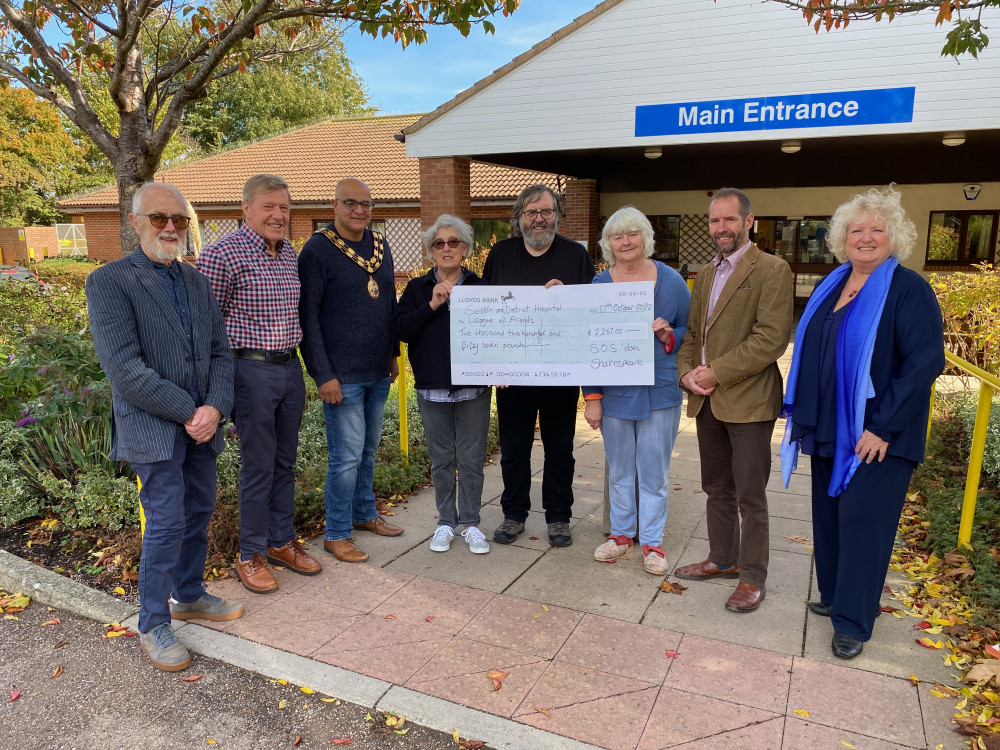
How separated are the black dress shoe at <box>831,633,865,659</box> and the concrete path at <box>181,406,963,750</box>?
1.9 inches

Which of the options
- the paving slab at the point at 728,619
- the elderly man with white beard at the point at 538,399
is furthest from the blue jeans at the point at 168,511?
the paving slab at the point at 728,619

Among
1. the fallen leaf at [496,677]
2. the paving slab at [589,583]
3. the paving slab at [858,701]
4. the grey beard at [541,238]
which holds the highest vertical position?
the grey beard at [541,238]

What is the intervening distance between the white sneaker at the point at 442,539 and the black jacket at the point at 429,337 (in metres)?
0.92

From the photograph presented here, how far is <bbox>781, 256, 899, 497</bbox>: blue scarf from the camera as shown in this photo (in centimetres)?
294

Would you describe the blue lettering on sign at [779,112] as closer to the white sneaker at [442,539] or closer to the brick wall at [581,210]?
the brick wall at [581,210]

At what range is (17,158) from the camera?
32.0 m

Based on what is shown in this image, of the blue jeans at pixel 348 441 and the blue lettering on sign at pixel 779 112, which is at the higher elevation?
the blue lettering on sign at pixel 779 112

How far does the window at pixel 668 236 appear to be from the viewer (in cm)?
1839

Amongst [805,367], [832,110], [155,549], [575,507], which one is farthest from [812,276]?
[155,549]

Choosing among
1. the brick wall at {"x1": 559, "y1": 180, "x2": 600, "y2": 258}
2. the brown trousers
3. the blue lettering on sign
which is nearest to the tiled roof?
the brick wall at {"x1": 559, "y1": 180, "x2": 600, "y2": 258}

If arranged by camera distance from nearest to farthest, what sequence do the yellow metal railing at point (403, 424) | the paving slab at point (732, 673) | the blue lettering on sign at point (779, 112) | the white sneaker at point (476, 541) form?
the paving slab at point (732, 673) → the white sneaker at point (476, 541) → the yellow metal railing at point (403, 424) → the blue lettering on sign at point (779, 112)

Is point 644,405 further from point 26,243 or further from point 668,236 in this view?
point 26,243

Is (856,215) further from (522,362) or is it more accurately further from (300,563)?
(300,563)

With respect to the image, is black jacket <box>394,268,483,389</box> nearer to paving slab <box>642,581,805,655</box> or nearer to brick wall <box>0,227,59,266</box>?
paving slab <box>642,581,805,655</box>
